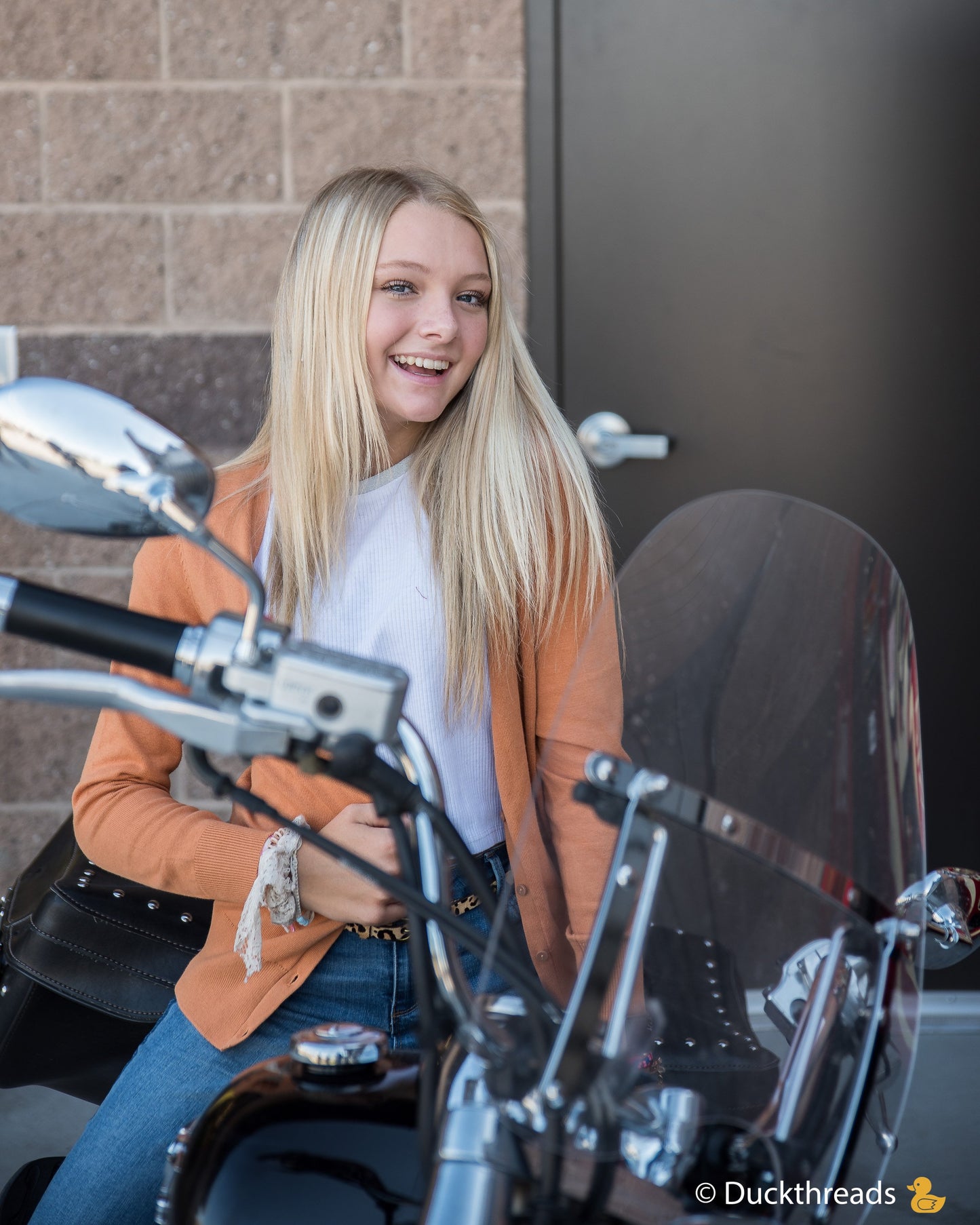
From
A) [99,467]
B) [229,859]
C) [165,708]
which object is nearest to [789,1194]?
[165,708]

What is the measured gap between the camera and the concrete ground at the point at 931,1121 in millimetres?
1963

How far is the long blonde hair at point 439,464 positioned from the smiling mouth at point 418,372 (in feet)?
0.13

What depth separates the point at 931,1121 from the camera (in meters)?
2.18

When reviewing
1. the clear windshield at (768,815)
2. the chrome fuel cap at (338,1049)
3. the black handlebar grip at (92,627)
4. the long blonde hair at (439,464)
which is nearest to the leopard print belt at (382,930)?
the long blonde hair at (439,464)

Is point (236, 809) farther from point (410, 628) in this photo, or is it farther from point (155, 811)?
point (410, 628)

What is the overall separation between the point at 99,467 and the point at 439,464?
834mm

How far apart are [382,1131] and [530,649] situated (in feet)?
2.17

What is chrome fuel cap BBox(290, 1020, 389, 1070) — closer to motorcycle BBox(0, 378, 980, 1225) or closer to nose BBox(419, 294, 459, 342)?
motorcycle BBox(0, 378, 980, 1225)

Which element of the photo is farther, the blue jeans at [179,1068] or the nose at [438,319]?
the nose at [438,319]

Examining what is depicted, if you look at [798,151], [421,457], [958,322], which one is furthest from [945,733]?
[421,457]

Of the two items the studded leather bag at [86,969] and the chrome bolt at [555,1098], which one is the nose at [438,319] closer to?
the studded leather bag at [86,969]

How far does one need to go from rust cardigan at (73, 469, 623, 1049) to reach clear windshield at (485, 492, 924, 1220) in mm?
414

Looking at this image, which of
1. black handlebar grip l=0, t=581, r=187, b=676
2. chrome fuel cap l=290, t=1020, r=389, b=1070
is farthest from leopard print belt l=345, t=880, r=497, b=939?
black handlebar grip l=0, t=581, r=187, b=676

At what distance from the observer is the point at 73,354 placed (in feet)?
7.76
